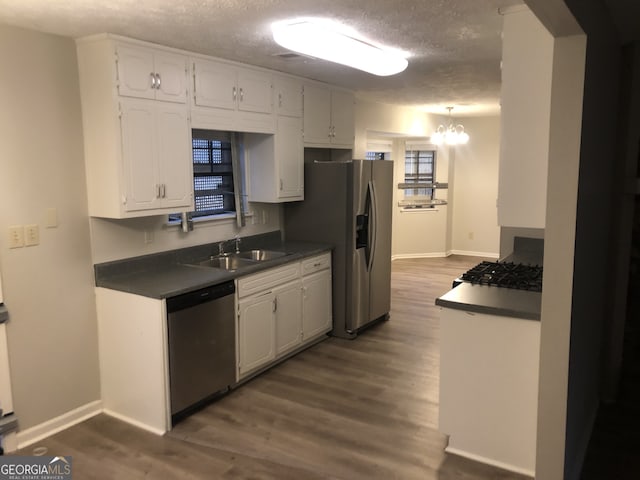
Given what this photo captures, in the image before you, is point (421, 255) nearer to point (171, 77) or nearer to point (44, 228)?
point (171, 77)

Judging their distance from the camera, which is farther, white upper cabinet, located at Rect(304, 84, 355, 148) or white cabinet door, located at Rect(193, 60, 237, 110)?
white upper cabinet, located at Rect(304, 84, 355, 148)

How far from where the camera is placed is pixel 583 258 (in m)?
2.36

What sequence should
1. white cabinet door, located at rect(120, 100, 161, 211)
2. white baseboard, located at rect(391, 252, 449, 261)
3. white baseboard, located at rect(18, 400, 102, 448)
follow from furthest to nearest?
white baseboard, located at rect(391, 252, 449, 261)
white cabinet door, located at rect(120, 100, 161, 211)
white baseboard, located at rect(18, 400, 102, 448)

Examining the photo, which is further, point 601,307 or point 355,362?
point 355,362

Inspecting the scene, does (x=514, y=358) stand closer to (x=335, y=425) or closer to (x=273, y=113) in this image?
(x=335, y=425)

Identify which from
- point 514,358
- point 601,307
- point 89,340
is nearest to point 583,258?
point 514,358

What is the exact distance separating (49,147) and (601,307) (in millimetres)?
3611

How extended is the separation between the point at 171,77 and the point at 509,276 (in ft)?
8.43

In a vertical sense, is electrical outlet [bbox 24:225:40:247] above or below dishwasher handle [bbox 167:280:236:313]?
above

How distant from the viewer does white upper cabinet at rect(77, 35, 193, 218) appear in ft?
9.99

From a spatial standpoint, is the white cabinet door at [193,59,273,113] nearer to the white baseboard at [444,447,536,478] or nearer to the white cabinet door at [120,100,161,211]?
the white cabinet door at [120,100,161,211]

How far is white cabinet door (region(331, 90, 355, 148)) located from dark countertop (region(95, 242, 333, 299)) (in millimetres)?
1675

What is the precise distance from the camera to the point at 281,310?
4.12 meters

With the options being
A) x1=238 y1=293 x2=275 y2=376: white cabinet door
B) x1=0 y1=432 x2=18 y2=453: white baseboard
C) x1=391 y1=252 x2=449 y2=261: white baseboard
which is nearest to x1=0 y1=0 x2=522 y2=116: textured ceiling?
x1=238 y1=293 x2=275 y2=376: white cabinet door
